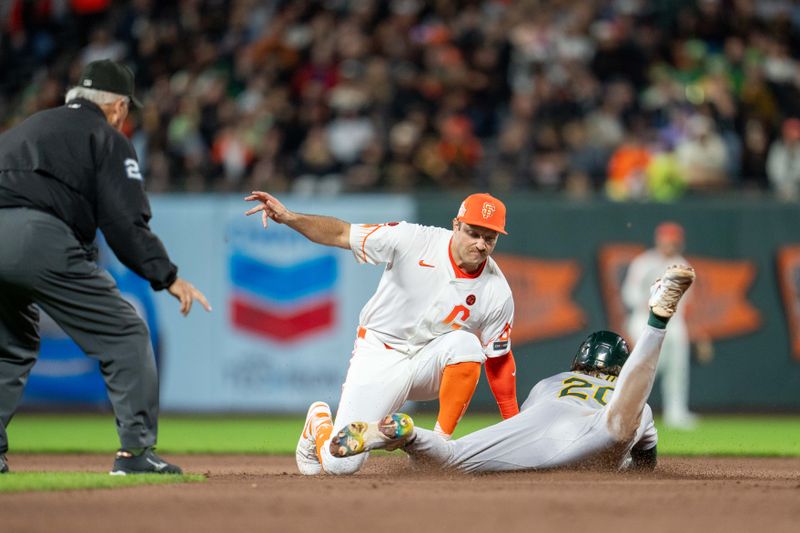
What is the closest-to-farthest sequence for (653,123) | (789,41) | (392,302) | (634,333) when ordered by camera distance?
(392,302), (634,333), (653,123), (789,41)

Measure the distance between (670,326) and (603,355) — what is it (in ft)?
20.8

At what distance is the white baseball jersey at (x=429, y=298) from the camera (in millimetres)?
8500

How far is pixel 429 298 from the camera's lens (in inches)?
336

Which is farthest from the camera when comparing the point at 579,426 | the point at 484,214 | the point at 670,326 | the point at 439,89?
the point at 439,89

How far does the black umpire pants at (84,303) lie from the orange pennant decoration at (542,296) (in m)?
9.29

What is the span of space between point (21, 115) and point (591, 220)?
8071 millimetres

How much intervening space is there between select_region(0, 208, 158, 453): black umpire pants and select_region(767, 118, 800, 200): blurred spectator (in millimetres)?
11205

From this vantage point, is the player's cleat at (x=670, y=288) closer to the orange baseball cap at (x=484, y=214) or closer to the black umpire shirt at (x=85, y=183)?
the orange baseball cap at (x=484, y=214)

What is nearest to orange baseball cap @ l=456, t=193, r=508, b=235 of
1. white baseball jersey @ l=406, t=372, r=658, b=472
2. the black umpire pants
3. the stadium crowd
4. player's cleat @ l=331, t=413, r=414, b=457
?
white baseball jersey @ l=406, t=372, r=658, b=472

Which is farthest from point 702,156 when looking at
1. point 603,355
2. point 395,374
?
point 395,374

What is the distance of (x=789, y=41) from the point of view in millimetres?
18281

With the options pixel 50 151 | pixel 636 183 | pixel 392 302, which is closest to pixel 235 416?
pixel 636 183

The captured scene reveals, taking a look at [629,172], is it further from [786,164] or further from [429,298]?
[429,298]

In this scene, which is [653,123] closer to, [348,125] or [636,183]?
[636,183]
